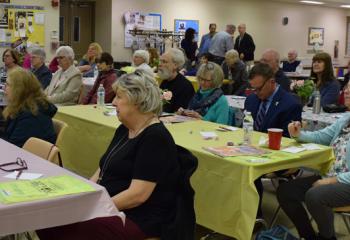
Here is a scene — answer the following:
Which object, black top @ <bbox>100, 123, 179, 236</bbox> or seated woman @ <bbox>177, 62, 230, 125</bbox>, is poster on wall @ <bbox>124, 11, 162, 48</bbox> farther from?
black top @ <bbox>100, 123, 179, 236</bbox>

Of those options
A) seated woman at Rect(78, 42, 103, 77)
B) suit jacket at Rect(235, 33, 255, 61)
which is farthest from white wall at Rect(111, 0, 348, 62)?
seated woman at Rect(78, 42, 103, 77)

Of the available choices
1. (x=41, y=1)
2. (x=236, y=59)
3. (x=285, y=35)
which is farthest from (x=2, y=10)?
(x=285, y=35)

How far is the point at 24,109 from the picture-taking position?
3408 millimetres

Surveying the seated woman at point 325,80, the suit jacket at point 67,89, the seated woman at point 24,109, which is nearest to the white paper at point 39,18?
the suit jacket at point 67,89

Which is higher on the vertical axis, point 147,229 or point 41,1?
point 41,1

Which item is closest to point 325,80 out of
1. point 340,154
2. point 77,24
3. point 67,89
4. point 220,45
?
point 340,154

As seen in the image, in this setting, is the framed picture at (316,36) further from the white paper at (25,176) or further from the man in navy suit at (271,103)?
the white paper at (25,176)

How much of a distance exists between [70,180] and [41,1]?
26.4 feet

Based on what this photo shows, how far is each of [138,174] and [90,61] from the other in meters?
6.60

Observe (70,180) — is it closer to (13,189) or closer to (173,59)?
(13,189)

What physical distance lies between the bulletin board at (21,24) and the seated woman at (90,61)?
4.52 ft

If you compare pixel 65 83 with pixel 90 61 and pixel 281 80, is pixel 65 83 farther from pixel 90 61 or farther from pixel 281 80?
pixel 90 61

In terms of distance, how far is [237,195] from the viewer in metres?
2.79

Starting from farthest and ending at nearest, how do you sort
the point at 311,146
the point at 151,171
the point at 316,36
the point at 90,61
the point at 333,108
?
1. the point at 316,36
2. the point at 90,61
3. the point at 333,108
4. the point at 311,146
5. the point at 151,171
